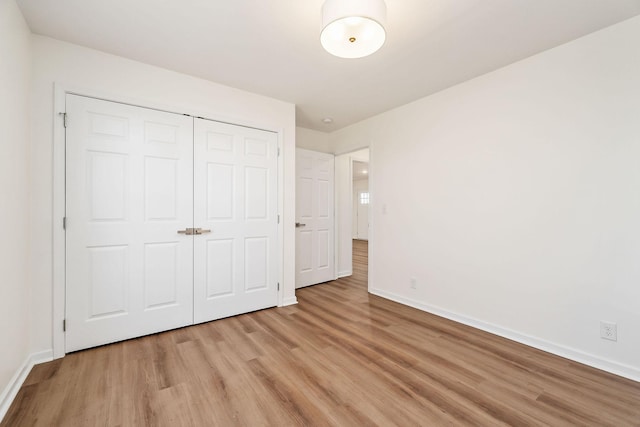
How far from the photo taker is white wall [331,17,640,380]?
1972 mm

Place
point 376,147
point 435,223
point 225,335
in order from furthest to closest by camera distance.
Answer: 1. point 376,147
2. point 435,223
3. point 225,335

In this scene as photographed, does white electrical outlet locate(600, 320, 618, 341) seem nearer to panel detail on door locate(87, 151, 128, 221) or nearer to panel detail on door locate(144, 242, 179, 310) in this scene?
panel detail on door locate(144, 242, 179, 310)

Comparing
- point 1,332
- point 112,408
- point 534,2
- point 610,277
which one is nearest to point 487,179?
point 610,277

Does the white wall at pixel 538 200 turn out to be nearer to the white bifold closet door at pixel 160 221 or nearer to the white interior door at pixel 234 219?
the white interior door at pixel 234 219

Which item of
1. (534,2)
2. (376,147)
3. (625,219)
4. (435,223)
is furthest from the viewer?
(376,147)

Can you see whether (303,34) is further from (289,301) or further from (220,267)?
(289,301)

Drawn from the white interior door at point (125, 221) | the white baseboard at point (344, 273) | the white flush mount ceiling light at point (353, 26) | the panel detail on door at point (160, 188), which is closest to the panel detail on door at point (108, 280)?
the white interior door at point (125, 221)

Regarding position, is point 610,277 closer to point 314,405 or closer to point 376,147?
point 314,405

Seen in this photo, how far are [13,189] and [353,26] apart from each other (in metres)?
2.41

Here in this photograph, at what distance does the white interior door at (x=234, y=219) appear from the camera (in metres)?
2.83

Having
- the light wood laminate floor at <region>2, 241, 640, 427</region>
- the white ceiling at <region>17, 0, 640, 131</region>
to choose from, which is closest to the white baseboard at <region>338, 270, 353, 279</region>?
the light wood laminate floor at <region>2, 241, 640, 427</region>

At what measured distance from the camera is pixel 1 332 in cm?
159

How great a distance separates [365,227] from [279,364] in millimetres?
9020

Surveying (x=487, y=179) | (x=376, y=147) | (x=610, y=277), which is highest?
(x=376, y=147)
